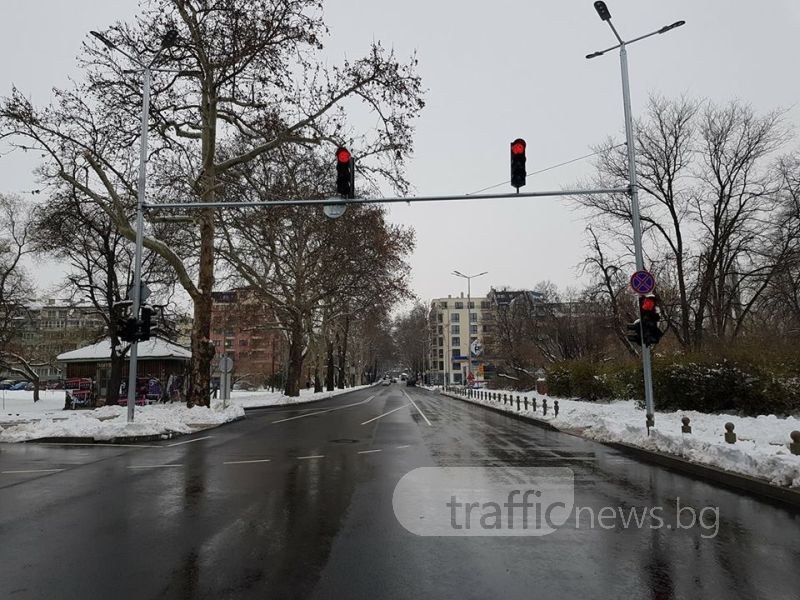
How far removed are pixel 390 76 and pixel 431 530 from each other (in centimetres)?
1973

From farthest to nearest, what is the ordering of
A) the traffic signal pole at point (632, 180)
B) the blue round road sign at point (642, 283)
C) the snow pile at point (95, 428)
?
1. the snow pile at point (95, 428)
2. the traffic signal pole at point (632, 180)
3. the blue round road sign at point (642, 283)

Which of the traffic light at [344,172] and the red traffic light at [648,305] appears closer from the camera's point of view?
the traffic light at [344,172]

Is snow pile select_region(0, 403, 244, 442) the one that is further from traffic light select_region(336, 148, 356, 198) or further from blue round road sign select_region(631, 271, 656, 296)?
blue round road sign select_region(631, 271, 656, 296)

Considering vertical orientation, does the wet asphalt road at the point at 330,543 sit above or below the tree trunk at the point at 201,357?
below

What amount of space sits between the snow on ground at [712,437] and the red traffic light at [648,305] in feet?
9.61

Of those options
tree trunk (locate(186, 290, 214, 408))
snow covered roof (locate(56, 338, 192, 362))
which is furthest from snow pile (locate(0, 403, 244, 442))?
snow covered roof (locate(56, 338, 192, 362))

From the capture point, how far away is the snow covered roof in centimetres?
3475

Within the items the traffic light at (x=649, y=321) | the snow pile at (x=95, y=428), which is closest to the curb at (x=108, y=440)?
the snow pile at (x=95, y=428)

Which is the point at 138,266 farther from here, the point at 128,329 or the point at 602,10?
the point at 602,10

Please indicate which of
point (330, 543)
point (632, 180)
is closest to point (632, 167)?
point (632, 180)

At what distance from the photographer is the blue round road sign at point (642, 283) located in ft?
44.8

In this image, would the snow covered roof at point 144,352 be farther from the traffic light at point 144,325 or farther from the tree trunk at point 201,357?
the traffic light at point 144,325

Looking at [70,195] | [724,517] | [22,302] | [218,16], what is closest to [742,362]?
[724,517]

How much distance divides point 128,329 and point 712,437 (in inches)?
602
